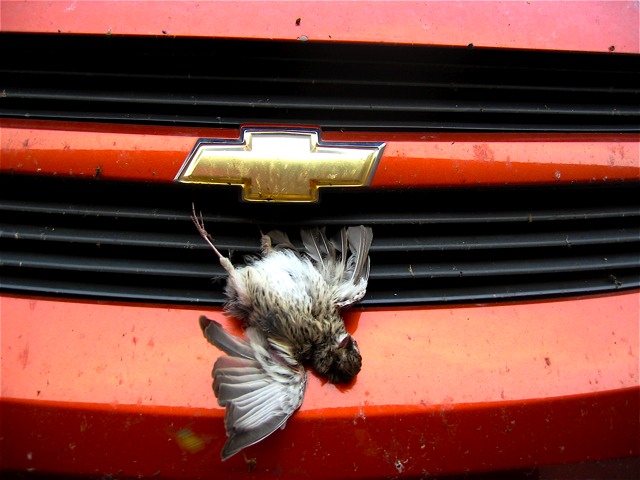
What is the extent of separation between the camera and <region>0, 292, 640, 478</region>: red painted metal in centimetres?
142

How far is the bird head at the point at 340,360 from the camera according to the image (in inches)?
59.1

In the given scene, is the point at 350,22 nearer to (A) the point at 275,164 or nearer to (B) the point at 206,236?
(A) the point at 275,164

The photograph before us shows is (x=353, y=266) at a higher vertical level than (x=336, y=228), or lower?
lower

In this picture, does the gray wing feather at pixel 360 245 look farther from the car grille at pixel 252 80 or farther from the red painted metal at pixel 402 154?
the car grille at pixel 252 80

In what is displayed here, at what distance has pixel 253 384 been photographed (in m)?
1.56

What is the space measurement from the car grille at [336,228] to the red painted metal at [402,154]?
46 millimetres

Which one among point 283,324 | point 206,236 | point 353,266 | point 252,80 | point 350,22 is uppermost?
point 350,22

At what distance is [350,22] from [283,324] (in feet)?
3.30

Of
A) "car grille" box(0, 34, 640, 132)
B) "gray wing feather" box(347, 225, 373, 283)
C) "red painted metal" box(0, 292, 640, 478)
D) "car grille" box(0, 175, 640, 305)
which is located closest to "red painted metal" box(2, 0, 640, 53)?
"car grille" box(0, 34, 640, 132)

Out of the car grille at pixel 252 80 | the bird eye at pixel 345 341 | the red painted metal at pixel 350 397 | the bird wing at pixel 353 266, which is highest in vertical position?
the car grille at pixel 252 80

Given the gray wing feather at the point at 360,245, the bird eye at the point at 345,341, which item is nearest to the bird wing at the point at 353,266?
the gray wing feather at the point at 360,245

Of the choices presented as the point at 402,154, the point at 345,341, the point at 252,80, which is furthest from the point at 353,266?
the point at 252,80

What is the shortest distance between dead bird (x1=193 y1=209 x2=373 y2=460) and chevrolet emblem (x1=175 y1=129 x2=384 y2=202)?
168 millimetres

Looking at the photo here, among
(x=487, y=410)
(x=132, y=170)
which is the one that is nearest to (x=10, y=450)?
(x=132, y=170)
